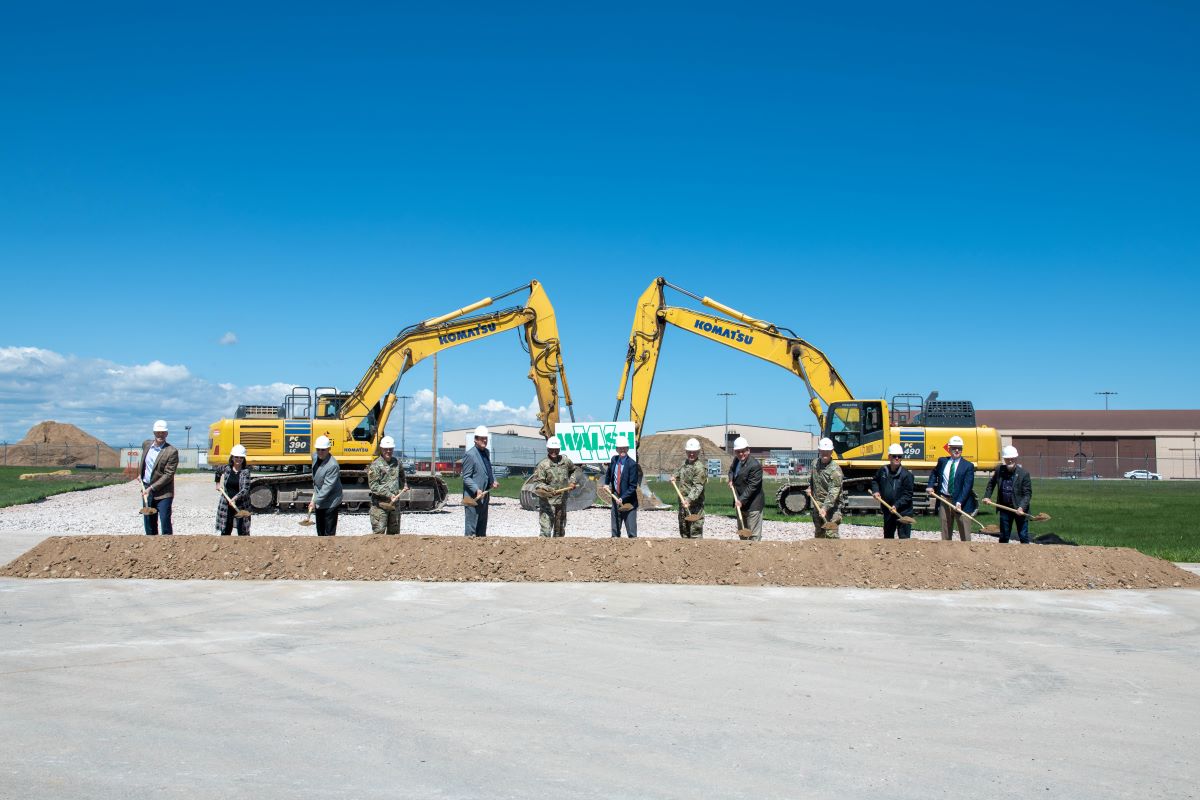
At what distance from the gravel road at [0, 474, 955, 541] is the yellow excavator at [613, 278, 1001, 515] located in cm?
219

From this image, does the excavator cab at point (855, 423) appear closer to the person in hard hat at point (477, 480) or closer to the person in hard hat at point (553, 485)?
the person in hard hat at point (553, 485)

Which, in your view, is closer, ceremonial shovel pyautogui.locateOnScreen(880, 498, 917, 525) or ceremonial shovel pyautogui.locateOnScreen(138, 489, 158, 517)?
ceremonial shovel pyautogui.locateOnScreen(138, 489, 158, 517)

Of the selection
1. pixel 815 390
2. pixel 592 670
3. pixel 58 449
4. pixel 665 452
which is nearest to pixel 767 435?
pixel 665 452

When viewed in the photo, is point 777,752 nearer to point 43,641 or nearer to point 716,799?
point 716,799

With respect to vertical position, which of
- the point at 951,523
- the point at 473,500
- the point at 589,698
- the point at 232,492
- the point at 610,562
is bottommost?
the point at 589,698

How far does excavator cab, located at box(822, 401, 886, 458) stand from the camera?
2433 cm

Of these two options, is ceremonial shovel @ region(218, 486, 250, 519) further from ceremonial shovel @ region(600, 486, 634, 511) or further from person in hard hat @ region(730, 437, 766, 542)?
person in hard hat @ region(730, 437, 766, 542)

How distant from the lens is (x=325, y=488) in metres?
12.6

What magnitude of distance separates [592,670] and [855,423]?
61.2 feet

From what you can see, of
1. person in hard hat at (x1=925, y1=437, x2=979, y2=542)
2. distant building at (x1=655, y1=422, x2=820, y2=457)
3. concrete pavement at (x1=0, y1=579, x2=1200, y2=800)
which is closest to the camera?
concrete pavement at (x1=0, y1=579, x2=1200, y2=800)

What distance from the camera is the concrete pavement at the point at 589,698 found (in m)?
4.82

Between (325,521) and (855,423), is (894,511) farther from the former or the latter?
(855,423)

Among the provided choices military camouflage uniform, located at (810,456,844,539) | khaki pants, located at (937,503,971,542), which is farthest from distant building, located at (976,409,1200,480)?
military camouflage uniform, located at (810,456,844,539)

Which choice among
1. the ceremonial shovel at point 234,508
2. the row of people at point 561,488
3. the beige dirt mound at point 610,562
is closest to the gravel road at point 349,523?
the ceremonial shovel at point 234,508
